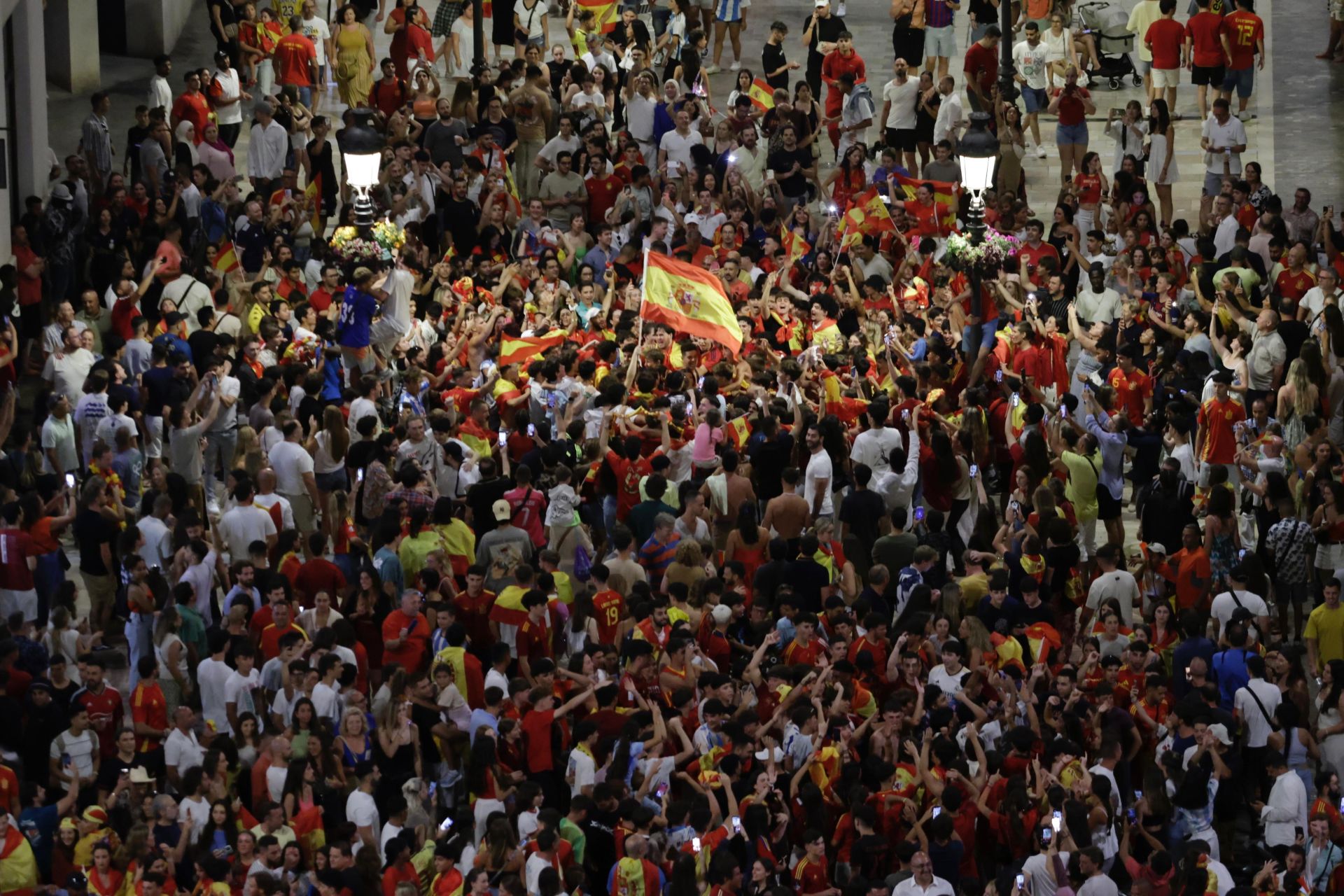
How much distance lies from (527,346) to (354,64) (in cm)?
716

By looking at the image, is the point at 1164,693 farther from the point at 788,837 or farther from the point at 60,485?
the point at 60,485

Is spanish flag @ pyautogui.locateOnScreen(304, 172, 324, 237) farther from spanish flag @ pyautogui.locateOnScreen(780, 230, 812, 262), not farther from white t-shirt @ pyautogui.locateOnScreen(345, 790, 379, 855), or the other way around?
white t-shirt @ pyautogui.locateOnScreen(345, 790, 379, 855)

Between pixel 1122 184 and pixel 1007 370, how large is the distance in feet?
16.0

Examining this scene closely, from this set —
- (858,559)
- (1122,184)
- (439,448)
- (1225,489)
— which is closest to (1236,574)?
(1225,489)

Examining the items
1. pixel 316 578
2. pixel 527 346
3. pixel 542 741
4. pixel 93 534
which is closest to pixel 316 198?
pixel 527 346

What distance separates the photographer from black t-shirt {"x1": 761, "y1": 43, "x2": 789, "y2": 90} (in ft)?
94.9

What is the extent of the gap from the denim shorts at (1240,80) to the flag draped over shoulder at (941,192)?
17.5 ft

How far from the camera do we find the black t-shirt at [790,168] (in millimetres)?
26531

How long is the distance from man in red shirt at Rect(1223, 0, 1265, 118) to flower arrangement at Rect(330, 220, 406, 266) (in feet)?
32.7

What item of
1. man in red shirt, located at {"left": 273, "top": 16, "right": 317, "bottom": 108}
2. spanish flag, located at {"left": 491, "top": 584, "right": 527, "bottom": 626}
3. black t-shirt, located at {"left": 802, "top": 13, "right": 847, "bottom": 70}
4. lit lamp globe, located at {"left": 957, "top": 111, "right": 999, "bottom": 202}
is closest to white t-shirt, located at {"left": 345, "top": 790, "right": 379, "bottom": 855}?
spanish flag, located at {"left": 491, "top": 584, "right": 527, "bottom": 626}

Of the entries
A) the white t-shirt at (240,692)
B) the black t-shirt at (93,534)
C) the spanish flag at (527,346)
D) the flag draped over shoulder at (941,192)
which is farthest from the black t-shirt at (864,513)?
the flag draped over shoulder at (941,192)

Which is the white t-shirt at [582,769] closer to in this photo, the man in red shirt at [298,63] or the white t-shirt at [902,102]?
the white t-shirt at [902,102]

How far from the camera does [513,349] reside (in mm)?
22297

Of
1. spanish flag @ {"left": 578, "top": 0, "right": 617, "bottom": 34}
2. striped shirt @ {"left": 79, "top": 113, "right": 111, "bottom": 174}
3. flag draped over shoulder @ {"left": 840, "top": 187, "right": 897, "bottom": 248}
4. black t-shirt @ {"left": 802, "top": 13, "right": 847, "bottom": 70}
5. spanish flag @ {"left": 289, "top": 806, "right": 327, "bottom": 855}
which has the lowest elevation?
spanish flag @ {"left": 289, "top": 806, "right": 327, "bottom": 855}
